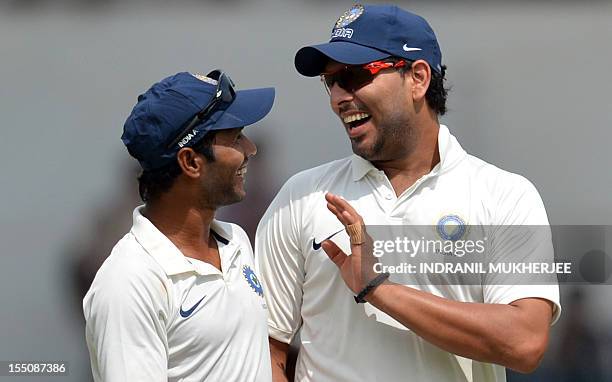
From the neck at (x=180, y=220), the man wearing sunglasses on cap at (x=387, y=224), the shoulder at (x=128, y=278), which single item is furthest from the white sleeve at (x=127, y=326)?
the man wearing sunglasses on cap at (x=387, y=224)

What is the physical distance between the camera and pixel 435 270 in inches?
94.9

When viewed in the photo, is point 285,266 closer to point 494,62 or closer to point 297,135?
point 297,135

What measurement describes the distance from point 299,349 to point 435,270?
42 cm

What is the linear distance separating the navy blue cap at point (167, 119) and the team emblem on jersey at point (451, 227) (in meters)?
0.54

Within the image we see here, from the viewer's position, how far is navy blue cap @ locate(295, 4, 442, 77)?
2.48m

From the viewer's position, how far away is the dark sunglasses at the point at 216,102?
217 centimetres

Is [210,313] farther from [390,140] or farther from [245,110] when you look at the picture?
[390,140]

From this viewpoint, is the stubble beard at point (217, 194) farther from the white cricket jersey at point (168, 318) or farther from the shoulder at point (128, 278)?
the shoulder at point (128, 278)

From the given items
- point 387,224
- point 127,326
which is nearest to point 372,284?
point 387,224

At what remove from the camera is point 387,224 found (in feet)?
8.03

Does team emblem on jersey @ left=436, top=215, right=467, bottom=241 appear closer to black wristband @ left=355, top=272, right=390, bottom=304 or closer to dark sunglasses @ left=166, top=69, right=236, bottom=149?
black wristband @ left=355, top=272, right=390, bottom=304

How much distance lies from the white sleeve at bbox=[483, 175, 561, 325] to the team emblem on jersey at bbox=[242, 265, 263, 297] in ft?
1.72

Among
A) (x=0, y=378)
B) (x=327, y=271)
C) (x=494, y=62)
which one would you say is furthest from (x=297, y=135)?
(x=0, y=378)

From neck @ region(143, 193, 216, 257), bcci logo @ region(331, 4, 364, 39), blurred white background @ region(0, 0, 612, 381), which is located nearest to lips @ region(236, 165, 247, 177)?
neck @ region(143, 193, 216, 257)
